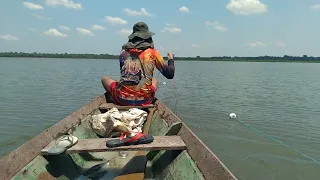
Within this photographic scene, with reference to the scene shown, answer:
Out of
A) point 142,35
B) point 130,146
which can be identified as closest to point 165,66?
point 142,35

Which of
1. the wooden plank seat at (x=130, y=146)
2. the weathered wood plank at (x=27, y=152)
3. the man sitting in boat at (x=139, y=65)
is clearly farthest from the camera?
the man sitting in boat at (x=139, y=65)

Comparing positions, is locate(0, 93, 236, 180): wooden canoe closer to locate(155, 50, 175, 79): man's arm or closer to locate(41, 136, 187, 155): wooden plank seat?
locate(41, 136, 187, 155): wooden plank seat

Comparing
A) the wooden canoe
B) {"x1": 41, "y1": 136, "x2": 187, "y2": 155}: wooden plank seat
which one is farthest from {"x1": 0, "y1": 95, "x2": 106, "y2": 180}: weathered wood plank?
{"x1": 41, "y1": 136, "x2": 187, "y2": 155}: wooden plank seat

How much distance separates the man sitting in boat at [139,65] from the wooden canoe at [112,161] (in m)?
1.28

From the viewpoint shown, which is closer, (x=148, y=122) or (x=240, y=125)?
(x=148, y=122)

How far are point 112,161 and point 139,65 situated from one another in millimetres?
1909

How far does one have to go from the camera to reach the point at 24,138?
23.5ft

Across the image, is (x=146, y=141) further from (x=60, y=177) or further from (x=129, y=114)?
(x=129, y=114)

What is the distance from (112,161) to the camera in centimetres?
387

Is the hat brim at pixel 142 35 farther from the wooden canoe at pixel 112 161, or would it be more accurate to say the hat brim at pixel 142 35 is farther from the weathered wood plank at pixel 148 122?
the wooden canoe at pixel 112 161

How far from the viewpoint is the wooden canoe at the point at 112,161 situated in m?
2.73

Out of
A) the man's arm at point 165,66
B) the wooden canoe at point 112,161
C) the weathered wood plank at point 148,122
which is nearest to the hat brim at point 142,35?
the man's arm at point 165,66

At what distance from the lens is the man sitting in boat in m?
5.10

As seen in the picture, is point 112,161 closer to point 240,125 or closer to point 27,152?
point 27,152
